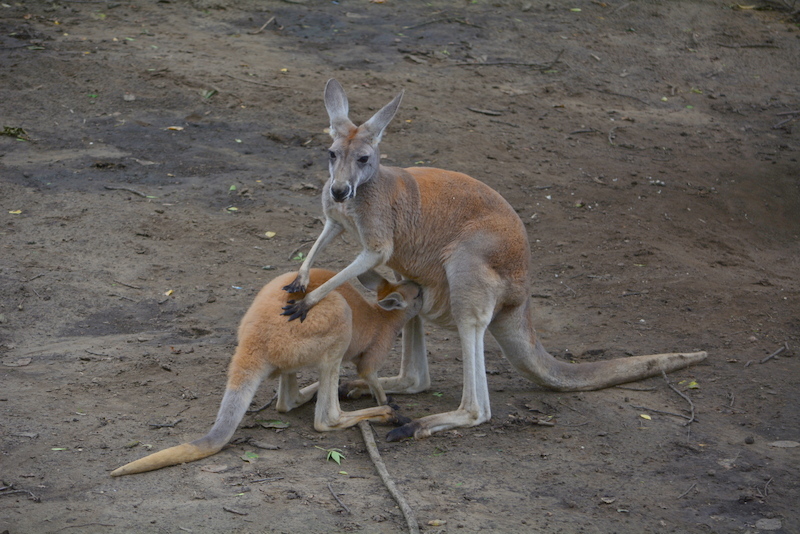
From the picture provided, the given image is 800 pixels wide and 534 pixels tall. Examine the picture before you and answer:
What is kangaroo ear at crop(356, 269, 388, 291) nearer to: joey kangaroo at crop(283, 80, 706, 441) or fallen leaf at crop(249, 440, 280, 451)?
joey kangaroo at crop(283, 80, 706, 441)

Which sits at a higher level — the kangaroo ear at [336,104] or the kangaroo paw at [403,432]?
the kangaroo ear at [336,104]

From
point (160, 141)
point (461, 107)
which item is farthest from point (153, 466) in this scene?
point (461, 107)

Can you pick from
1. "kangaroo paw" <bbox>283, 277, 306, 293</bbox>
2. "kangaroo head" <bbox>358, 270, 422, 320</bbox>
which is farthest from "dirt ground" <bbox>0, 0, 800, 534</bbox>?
"kangaroo paw" <bbox>283, 277, 306, 293</bbox>

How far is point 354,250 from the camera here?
720 centimetres

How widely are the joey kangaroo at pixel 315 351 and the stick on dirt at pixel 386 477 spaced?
0.49 feet

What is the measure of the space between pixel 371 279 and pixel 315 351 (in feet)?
2.89

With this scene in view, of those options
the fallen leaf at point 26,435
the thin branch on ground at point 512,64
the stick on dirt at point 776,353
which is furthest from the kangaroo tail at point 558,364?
the thin branch on ground at point 512,64

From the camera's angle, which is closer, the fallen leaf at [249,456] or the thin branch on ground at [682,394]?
the fallen leaf at [249,456]

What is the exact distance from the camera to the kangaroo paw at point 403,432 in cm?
456

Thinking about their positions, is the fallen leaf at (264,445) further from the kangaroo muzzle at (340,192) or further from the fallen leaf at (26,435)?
the kangaroo muzzle at (340,192)

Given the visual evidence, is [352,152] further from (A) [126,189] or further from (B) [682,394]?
A: (A) [126,189]

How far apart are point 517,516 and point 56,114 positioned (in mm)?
6992

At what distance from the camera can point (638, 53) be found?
12.2 metres

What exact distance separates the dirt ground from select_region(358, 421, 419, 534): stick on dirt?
0.21 feet
